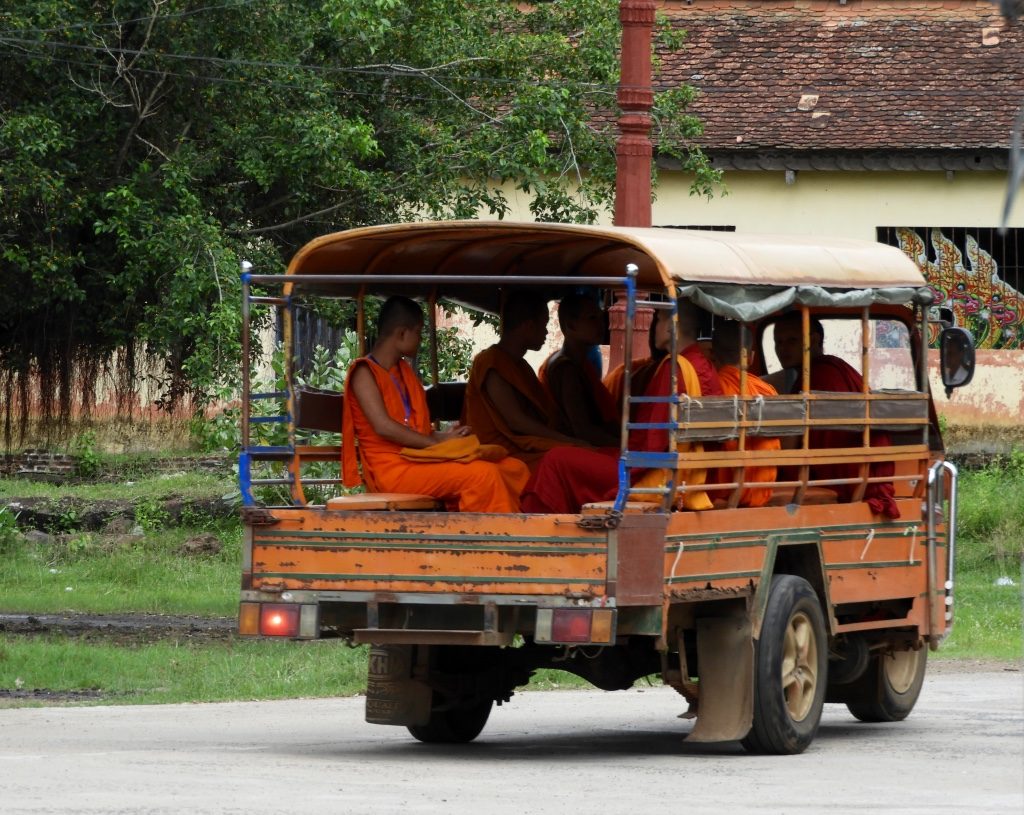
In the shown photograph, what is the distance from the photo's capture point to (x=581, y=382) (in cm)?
1159

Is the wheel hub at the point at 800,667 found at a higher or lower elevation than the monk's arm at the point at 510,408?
lower

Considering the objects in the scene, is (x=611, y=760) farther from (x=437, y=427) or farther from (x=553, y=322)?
(x=553, y=322)

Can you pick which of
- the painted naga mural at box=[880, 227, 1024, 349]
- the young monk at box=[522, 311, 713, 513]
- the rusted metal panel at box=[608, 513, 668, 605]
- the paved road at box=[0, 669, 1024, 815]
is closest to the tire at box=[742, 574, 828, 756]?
the paved road at box=[0, 669, 1024, 815]

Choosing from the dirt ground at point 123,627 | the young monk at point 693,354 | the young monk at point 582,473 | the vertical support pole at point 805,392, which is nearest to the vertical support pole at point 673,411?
the young monk at point 582,473

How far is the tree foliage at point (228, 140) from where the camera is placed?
51.0 ft

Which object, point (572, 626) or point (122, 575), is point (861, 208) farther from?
point (572, 626)

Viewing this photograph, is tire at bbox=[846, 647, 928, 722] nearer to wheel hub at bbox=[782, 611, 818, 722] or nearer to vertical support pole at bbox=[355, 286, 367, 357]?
wheel hub at bbox=[782, 611, 818, 722]

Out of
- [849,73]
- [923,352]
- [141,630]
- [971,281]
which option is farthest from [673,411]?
[849,73]

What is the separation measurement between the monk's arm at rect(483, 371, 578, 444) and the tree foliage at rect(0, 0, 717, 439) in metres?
4.81

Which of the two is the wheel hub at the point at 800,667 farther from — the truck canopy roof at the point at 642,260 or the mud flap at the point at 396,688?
the mud flap at the point at 396,688

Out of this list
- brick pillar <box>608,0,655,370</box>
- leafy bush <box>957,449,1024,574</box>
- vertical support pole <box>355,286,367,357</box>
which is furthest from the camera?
leafy bush <box>957,449,1024,574</box>

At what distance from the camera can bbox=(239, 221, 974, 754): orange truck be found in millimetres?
9336

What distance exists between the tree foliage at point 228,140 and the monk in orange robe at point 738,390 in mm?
5780

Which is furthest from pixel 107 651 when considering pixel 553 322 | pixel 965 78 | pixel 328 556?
pixel 965 78
